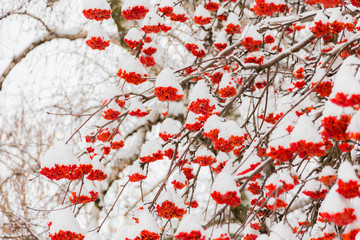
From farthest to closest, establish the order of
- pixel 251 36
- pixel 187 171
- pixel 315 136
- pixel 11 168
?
1. pixel 11 168
2. pixel 187 171
3. pixel 251 36
4. pixel 315 136

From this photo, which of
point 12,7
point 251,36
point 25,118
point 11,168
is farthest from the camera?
point 25,118

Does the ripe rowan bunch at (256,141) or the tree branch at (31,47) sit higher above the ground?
the tree branch at (31,47)

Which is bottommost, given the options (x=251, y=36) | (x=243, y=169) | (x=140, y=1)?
(x=243, y=169)

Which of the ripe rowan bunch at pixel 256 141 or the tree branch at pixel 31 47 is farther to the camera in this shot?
the tree branch at pixel 31 47

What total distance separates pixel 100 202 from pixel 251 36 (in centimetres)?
312

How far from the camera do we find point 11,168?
177 inches

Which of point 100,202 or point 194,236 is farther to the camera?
point 100,202

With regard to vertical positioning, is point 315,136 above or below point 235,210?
below

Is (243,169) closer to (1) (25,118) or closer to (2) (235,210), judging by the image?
(2) (235,210)

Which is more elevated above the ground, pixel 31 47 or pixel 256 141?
pixel 31 47

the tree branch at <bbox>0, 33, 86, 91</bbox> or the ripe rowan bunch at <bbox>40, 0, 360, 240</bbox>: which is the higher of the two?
the tree branch at <bbox>0, 33, 86, 91</bbox>

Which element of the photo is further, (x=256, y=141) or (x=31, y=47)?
(x=31, y=47)

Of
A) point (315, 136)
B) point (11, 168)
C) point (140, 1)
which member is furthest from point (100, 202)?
point (315, 136)

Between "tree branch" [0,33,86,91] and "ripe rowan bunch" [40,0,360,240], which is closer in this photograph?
"ripe rowan bunch" [40,0,360,240]
